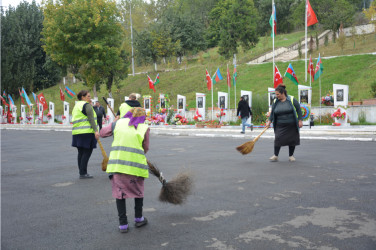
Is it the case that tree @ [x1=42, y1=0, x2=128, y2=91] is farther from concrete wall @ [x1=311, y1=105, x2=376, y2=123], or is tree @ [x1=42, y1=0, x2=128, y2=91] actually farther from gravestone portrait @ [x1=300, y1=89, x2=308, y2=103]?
concrete wall @ [x1=311, y1=105, x2=376, y2=123]

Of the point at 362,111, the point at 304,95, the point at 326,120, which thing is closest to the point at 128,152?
the point at 304,95

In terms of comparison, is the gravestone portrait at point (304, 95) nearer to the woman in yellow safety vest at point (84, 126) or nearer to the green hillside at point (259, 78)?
the green hillside at point (259, 78)

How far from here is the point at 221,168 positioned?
875 centimetres

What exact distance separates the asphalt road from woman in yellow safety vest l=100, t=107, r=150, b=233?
0.37m

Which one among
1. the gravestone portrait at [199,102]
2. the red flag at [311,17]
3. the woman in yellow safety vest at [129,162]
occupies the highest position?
the red flag at [311,17]

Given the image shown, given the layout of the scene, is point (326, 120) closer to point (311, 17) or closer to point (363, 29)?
point (311, 17)

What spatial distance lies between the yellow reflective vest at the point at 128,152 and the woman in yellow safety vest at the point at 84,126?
344 cm

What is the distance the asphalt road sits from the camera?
4.04m

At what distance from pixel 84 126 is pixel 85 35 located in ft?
124

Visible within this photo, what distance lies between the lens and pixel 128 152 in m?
4.57

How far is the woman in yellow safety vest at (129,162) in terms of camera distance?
4.51 metres

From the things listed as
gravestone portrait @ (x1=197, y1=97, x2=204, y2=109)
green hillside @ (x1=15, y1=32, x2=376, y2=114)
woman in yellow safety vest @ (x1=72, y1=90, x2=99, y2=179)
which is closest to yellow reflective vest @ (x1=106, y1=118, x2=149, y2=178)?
woman in yellow safety vest @ (x1=72, y1=90, x2=99, y2=179)

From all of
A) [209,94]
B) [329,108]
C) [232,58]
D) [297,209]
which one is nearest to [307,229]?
[297,209]

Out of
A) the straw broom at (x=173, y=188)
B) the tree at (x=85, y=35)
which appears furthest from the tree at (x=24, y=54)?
the straw broom at (x=173, y=188)
